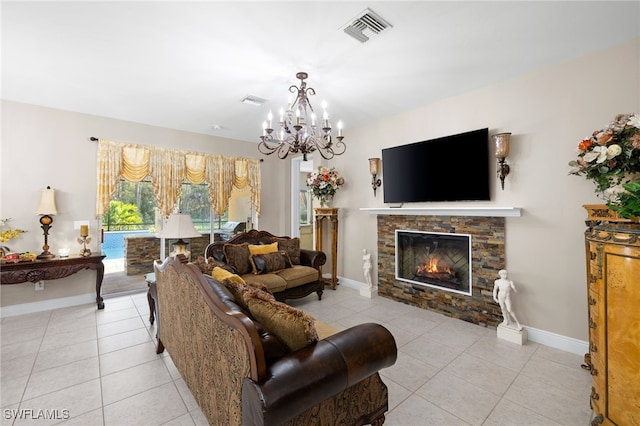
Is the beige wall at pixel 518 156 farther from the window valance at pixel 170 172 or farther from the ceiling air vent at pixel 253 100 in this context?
the ceiling air vent at pixel 253 100

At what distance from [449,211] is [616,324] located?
1.98m

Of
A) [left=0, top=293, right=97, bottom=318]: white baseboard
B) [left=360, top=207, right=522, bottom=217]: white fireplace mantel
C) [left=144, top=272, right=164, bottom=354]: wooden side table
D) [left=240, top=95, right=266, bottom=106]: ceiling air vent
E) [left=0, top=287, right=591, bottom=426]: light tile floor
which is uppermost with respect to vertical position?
[left=240, top=95, right=266, bottom=106]: ceiling air vent

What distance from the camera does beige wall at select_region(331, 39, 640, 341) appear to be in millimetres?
2598

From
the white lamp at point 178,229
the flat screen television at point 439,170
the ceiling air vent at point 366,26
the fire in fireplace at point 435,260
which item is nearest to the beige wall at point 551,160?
the flat screen television at point 439,170

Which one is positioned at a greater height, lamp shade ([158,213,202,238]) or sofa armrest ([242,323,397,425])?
lamp shade ([158,213,202,238])

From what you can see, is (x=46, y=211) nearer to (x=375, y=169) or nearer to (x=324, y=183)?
(x=324, y=183)

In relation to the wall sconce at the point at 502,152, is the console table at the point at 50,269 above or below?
below

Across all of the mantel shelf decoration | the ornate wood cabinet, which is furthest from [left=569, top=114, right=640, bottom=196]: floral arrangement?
the ornate wood cabinet

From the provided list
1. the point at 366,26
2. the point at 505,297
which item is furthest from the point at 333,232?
the point at 366,26

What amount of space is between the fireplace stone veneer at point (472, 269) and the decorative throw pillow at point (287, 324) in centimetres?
276

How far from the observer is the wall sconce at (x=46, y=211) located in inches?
→ 149

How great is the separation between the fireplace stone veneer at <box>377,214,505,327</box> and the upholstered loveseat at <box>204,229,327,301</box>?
119 centimetres

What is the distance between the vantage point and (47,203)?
3.81 m

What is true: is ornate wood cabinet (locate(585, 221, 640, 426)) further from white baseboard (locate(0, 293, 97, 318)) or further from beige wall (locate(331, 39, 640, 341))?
white baseboard (locate(0, 293, 97, 318))
